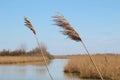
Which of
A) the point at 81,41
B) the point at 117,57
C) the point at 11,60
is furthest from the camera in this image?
the point at 11,60

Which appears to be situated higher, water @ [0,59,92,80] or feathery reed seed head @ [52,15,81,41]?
feathery reed seed head @ [52,15,81,41]

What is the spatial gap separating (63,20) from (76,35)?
14 centimetres

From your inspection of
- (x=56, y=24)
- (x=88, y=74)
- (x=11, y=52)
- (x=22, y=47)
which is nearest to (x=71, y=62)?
(x=88, y=74)

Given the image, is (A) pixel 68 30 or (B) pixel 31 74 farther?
(B) pixel 31 74

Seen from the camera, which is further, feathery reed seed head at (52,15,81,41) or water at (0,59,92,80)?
water at (0,59,92,80)

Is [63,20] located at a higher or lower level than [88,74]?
higher

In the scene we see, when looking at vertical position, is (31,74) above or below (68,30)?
below

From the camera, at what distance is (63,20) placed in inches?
88.1

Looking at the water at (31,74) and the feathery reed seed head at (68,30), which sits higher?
the feathery reed seed head at (68,30)

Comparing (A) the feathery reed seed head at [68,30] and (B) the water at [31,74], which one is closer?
(A) the feathery reed seed head at [68,30]

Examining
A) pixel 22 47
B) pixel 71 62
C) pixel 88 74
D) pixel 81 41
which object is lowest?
pixel 22 47

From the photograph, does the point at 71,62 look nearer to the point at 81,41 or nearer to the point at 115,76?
the point at 115,76

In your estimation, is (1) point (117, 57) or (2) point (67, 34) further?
(1) point (117, 57)

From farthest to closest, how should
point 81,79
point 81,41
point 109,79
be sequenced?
1. point 81,79
2. point 109,79
3. point 81,41
